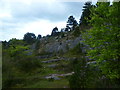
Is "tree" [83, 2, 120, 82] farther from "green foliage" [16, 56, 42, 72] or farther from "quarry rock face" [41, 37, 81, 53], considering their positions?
"quarry rock face" [41, 37, 81, 53]

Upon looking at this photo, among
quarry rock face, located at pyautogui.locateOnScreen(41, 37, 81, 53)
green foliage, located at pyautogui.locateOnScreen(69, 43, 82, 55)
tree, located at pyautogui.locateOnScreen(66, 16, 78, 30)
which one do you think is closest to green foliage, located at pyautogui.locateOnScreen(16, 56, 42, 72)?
green foliage, located at pyautogui.locateOnScreen(69, 43, 82, 55)

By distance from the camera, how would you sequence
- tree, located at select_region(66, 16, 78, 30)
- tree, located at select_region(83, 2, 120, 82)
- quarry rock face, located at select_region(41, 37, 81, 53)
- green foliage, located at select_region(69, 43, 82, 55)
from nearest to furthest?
tree, located at select_region(83, 2, 120, 82) → green foliage, located at select_region(69, 43, 82, 55) → quarry rock face, located at select_region(41, 37, 81, 53) → tree, located at select_region(66, 16, 78, 30)

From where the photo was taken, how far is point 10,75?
789 inches

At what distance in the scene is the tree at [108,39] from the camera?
41.2 ft

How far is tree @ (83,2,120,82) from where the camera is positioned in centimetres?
1255

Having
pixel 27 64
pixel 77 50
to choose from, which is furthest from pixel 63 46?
pixel 27 64

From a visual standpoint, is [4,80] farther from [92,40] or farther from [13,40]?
[13,40]

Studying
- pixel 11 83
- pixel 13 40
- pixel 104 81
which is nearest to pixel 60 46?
pixel 13 40

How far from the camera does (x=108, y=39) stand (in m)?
12.8

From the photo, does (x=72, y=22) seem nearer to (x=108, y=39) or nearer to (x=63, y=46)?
(x=63, y=46)

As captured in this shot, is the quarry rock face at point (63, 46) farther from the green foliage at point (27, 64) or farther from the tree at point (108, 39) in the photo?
the tree at point (108, 39)

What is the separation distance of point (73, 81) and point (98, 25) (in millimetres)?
5292

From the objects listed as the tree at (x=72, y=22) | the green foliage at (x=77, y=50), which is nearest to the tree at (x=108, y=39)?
the green foliage at (x=77, y=50)

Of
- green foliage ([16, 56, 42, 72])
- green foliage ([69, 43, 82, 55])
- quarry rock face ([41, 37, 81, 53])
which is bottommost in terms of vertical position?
green foliage ([16, 56, 42, 72])
